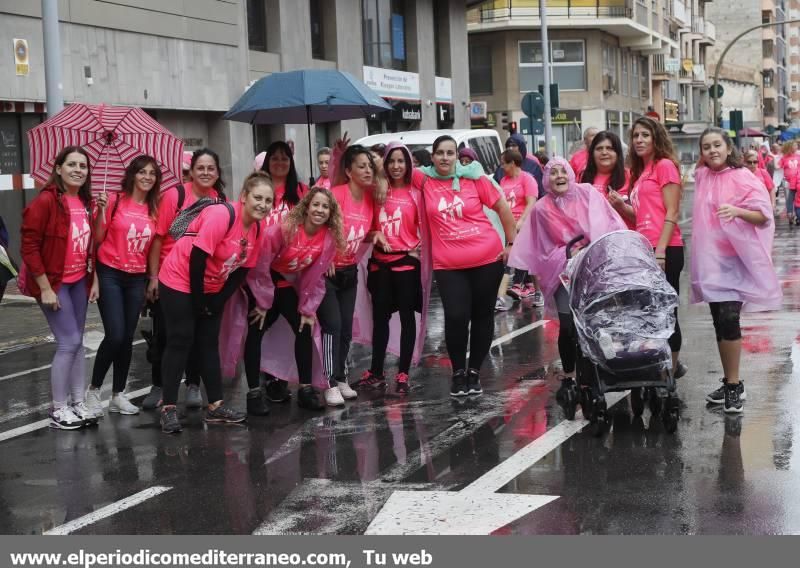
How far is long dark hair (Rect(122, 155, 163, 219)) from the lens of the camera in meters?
8.45

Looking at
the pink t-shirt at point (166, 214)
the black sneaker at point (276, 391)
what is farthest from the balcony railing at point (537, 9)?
the pink t-shirt at point (166, 214)

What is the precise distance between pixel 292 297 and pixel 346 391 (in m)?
0.83

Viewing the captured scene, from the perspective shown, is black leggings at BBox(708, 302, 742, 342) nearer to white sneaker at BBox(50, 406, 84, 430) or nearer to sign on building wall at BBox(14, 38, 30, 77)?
white sneaker at BBox(50, 406, 84, 430)

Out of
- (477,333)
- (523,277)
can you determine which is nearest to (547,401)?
(477,333)

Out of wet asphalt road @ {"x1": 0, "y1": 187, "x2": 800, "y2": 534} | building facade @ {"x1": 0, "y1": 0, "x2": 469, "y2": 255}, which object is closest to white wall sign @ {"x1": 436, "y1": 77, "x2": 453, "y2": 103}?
building facade @ {"x1": 0, "y1": 0, "x2": 469, "y2": 255}

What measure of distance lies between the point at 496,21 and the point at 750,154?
1332 inches

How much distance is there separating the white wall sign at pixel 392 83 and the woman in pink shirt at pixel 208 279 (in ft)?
73.8

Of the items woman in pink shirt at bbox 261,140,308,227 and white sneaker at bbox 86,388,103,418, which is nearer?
white sneaker at bbox 86,388,103,418

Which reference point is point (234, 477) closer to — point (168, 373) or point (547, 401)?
point (168, 373)

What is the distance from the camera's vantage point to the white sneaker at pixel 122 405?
28.8 ft

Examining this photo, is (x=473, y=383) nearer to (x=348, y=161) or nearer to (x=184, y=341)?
(x=348, y=161)

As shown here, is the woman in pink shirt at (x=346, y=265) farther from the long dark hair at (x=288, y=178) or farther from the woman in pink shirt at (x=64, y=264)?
the woman in pink shirt at (x=64, y=264)

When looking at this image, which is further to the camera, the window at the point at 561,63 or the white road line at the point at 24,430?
the window at the point at 561,63

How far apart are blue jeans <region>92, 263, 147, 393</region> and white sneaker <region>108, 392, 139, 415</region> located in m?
0.20
